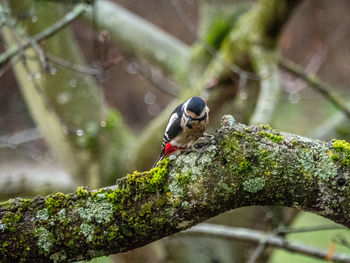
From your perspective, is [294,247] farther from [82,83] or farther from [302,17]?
[302,17]

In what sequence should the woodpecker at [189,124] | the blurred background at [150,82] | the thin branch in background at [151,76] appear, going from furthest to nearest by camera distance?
the thin branch in background at [151,76] < the blurred background at [150,82] < the woodpecker at [189,124]

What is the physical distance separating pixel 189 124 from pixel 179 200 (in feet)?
2.40

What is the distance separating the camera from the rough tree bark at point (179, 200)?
1160mm

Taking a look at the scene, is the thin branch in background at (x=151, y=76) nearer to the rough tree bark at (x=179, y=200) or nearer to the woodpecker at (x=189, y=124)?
the woodpecker at (x=189, y=124)

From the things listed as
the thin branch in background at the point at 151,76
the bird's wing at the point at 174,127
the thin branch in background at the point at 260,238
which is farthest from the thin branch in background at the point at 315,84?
the bird's wing at the point at 174,127

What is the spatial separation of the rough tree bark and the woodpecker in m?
0.64

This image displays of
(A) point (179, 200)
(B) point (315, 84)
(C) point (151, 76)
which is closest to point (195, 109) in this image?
(A) point (179, 200)

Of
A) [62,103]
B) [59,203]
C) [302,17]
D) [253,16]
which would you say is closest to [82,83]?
[62,103]

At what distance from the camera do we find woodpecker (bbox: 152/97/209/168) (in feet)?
6.14

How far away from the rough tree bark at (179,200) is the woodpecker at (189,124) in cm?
64

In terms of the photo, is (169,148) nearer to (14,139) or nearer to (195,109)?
(195,109)

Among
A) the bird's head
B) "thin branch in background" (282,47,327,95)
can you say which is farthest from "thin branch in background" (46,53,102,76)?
"thin branch in background" (282,47,327,95)

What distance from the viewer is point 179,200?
117 centimetres

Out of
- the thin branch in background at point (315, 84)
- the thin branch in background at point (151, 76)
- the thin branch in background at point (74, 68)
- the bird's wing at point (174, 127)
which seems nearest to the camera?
the bird's wing at point (174, 127)
